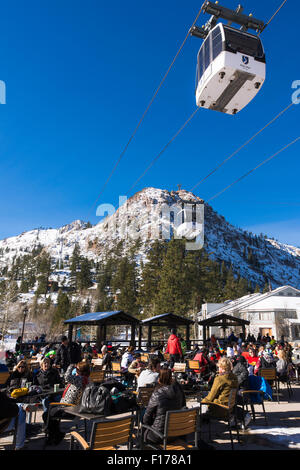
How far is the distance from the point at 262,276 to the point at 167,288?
168 metres

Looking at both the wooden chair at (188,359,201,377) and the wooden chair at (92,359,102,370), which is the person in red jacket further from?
the wooden chair at (92,359,102,370)

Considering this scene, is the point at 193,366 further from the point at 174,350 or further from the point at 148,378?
the point at 148,378

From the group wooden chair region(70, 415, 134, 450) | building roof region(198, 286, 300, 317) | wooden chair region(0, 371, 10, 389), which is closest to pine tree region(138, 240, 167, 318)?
building roof region(198, 286, 300, 317)

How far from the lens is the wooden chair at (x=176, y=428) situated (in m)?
3.32

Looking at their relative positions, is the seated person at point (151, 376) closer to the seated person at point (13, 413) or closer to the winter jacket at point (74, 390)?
the winter jacket at point (74, 390)

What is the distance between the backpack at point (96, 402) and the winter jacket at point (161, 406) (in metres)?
0.62

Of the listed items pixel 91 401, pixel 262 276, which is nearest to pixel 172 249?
pixel 91 401

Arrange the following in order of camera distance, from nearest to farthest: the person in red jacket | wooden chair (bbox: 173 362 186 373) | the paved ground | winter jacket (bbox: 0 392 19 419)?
1. winter jacket (bbox: 0 392 19 419)
2. the paved ground
3. wooden chair (bbox: 173 362 186 373)
4. the person in red jacket

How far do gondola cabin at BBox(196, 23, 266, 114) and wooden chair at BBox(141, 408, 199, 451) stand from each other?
6.54 meters

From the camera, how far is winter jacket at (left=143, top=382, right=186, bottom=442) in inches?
143

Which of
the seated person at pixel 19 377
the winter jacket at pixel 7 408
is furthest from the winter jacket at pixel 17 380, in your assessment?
the winter jacket at pixel 7 408
